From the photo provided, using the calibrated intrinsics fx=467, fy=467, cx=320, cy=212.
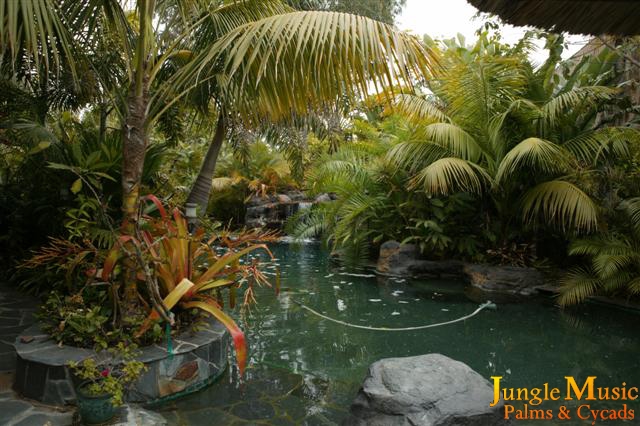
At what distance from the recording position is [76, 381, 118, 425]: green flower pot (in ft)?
9.45

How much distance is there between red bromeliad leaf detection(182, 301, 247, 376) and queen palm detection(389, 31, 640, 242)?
4.43 meters

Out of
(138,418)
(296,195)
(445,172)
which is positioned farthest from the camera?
(296,195)

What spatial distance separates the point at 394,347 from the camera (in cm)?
495

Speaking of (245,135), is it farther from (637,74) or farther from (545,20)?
(637,74)

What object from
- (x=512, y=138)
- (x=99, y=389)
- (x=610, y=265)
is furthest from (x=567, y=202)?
(x=99, y=389)

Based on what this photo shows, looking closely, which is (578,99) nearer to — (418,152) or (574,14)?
(418,152)

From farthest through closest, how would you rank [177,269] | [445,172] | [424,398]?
[445,172] → [177,269] → [424,398]

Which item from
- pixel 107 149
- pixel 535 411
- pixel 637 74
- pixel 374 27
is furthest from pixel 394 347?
pixel 637 74

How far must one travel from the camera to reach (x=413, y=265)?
866 centimetres

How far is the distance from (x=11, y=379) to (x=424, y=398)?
3.09 meters

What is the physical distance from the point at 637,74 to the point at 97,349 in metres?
9.58

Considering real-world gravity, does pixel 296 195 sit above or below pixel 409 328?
above

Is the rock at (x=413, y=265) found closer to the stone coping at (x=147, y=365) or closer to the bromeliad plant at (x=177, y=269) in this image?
the bromeliad plant at (x=177, y=269)

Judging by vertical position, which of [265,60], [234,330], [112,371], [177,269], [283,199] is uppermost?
[265,60]
